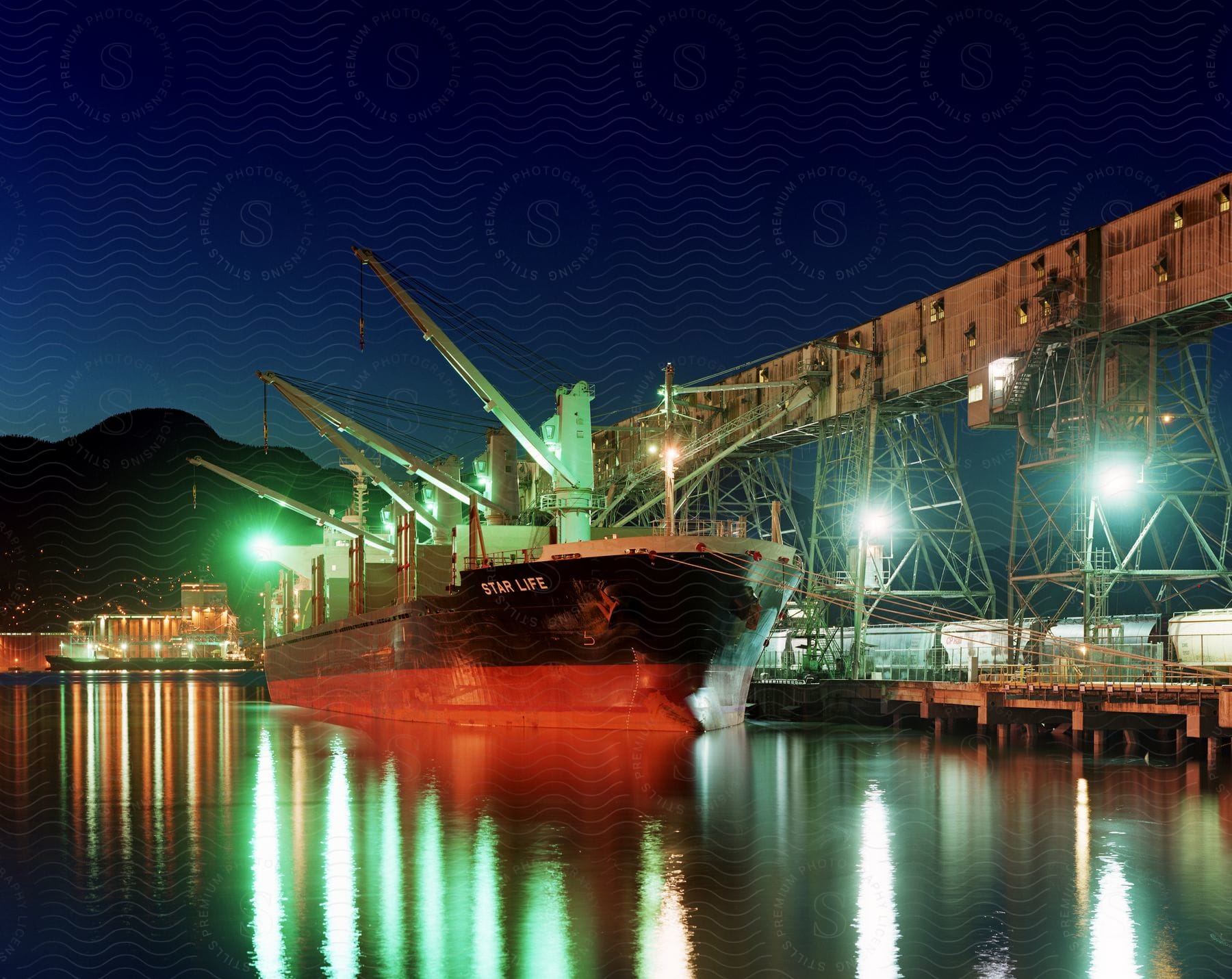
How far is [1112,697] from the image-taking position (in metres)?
28.8

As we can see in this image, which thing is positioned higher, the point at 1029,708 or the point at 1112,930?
the point at 1112,930

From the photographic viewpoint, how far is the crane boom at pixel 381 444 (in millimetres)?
45094

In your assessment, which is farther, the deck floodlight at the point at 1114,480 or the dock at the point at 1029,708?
the deck floodlight at the point at 1114,480

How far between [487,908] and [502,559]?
27.6 m

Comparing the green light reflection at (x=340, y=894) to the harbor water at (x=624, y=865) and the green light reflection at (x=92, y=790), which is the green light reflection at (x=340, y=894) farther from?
the green light reflection at (x=92, y=790)

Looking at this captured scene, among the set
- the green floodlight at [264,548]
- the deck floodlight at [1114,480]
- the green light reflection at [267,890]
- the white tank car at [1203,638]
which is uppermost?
the deck floodlight at [1114,480]

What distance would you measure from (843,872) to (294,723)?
37.2m

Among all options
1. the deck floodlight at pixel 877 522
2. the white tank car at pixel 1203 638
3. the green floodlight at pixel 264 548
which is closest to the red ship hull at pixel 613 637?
the deck floodlight at pixel 877 522

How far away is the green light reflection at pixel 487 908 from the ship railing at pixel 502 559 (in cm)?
1782

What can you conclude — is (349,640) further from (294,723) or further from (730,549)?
(730,549)

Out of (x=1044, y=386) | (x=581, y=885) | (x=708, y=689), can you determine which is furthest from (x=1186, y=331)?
(x=581, y=885)

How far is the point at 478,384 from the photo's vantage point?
40156 millimetres

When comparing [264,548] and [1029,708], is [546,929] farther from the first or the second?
[264,548]

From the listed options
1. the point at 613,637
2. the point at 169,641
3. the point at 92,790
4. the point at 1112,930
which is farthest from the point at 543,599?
the point at 169,641
